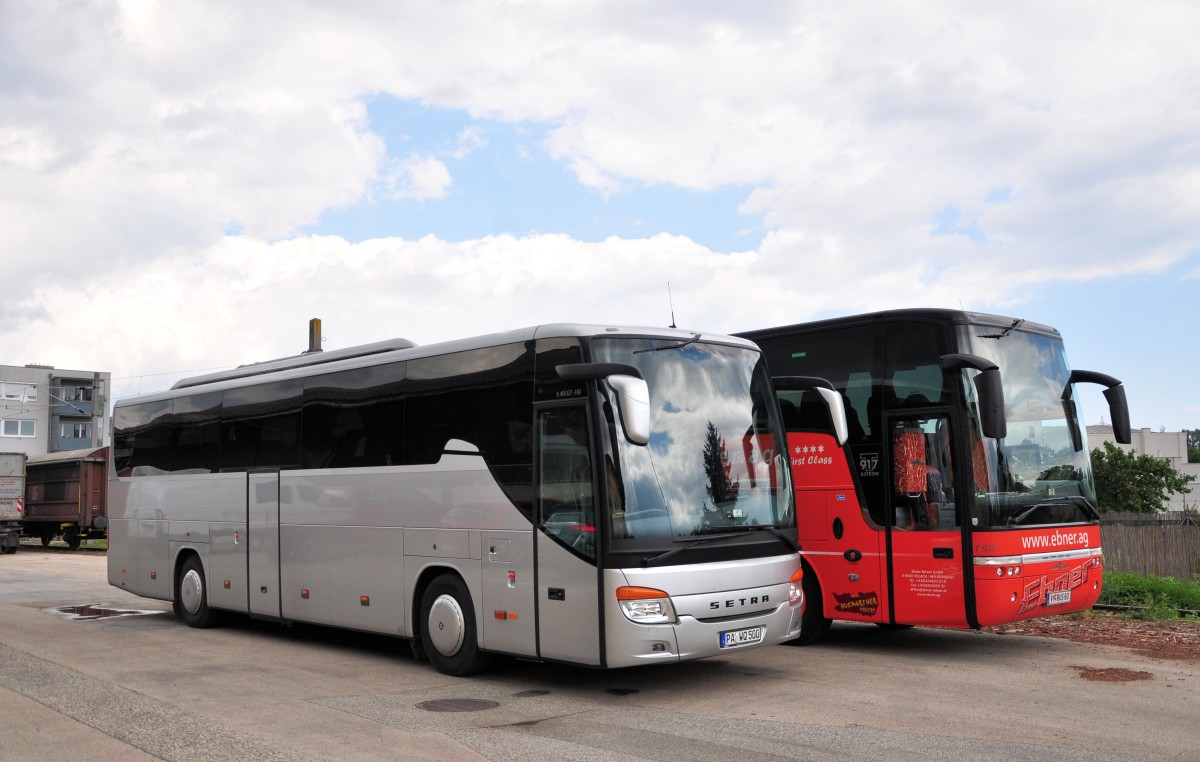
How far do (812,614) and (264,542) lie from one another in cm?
646

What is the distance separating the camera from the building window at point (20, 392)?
9412cm

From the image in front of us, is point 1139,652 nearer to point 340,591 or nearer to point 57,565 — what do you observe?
point 340,591

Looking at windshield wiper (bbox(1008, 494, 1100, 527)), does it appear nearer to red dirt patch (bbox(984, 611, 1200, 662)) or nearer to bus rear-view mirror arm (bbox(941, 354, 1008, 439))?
bus rear-view mirror arm (bbox(941, 354, 1008, 439))

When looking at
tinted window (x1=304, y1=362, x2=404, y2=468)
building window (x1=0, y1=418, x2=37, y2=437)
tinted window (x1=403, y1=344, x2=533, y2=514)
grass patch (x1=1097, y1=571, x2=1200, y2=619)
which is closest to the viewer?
tinted window (x1=403, y1=344, x2=533, y2=514)

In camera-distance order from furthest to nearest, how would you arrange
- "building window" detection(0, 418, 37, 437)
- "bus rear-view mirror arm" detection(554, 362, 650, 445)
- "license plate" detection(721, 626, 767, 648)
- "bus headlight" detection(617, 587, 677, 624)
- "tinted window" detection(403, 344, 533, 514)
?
"building window" detection(0, 418, 37, 437), "tinted window" detection(403, 344, 533, 514), "license plate" detection(721, 626, 767, 648), "bus headlight" detection(617, 587, 677, 624), "bus rear-view mirror arm" detection(554, 362, 650, 445)

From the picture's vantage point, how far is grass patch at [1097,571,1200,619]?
51.6 ft

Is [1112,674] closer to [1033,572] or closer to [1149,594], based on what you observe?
[1033,572]

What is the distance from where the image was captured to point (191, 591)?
50.5 feet

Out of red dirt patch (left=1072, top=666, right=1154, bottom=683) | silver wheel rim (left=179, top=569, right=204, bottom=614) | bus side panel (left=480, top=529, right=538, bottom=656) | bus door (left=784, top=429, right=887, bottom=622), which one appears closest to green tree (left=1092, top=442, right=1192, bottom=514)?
bus door (left=784, top=429, right=887, bottom=622)

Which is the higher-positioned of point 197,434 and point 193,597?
point 197,434

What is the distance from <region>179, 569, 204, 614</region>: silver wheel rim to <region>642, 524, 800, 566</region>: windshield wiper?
834 cm

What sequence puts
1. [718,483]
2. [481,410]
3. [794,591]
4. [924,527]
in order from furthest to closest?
[924,527] < [481,410] < [794,591] < [718,483]

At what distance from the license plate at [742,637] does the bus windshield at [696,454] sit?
812 millimetres

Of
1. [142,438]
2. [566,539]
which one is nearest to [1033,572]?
[566,539]
